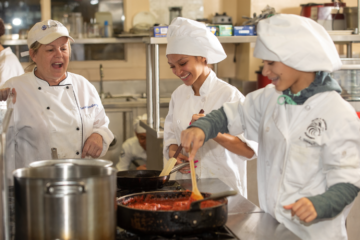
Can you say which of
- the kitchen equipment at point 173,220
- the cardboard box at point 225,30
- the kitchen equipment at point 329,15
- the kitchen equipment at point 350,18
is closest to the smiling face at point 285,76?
the kitchen equipment at point 173,220

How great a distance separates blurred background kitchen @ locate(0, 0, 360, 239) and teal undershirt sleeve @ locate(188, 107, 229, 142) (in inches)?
126

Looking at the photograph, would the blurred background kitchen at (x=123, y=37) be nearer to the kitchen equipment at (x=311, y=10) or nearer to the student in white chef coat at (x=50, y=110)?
the kitchen equipment at (x=311, y=10)

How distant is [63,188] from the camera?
0.98 metres

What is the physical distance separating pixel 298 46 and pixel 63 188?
857 mm

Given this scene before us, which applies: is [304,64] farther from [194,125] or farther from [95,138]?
[95,138]

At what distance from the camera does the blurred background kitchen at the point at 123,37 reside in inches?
193

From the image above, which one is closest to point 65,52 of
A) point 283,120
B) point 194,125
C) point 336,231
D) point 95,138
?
point 95,138

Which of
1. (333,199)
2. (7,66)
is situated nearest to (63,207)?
(333,199)

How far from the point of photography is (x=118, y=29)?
5492mm

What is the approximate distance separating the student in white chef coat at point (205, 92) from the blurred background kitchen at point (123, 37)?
265cm

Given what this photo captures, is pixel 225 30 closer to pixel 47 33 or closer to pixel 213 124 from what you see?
pixel 47 33

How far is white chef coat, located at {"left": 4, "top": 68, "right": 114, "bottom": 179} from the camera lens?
2123 mm

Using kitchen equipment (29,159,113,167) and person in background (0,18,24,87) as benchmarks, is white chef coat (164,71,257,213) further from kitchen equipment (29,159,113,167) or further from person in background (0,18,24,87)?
person in background (0,18,24,87)

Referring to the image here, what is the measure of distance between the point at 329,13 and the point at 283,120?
336 centimetres
